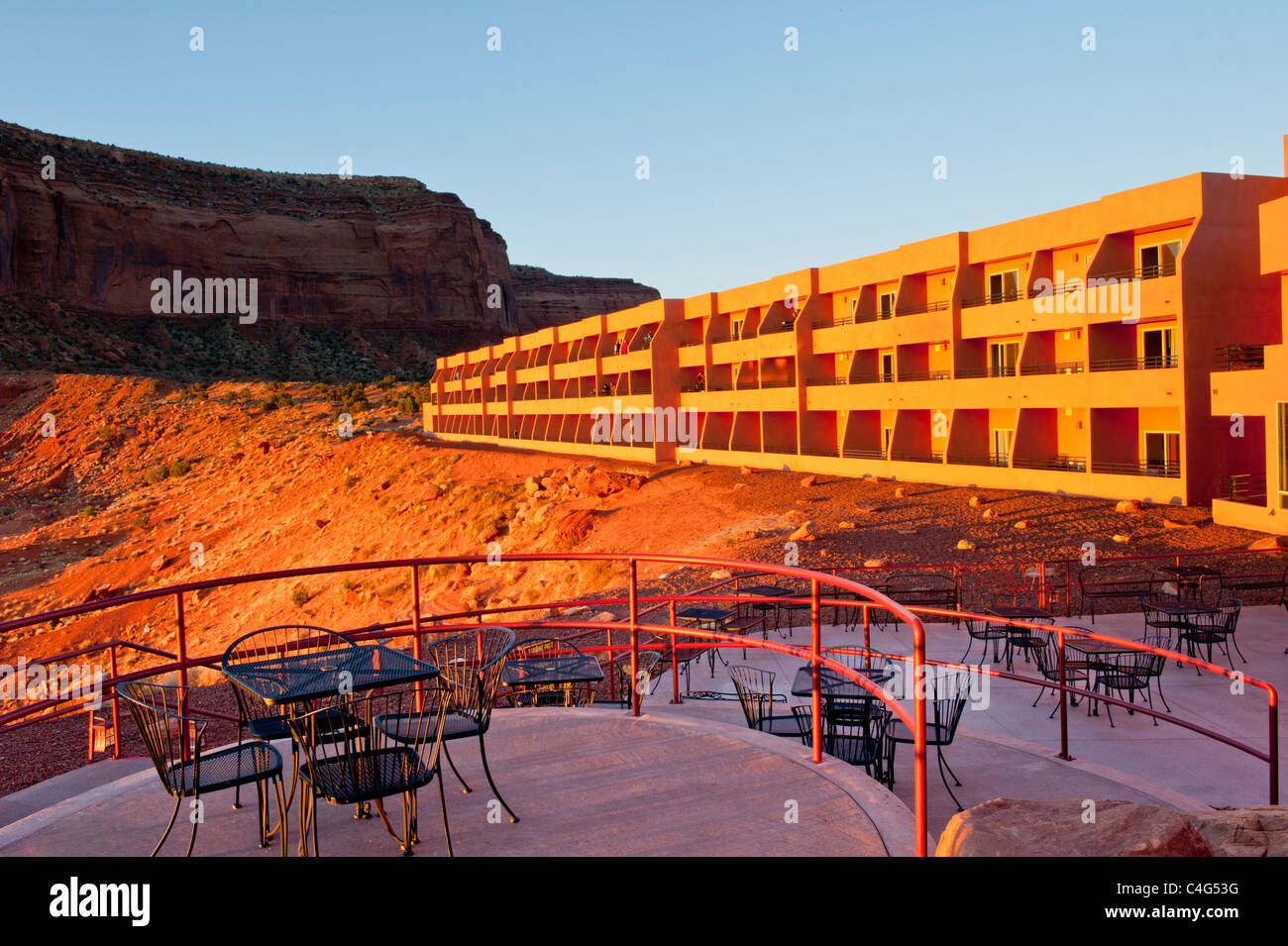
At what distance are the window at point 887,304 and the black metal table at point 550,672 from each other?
32.2 metres

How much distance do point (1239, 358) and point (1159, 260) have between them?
12.7 feet

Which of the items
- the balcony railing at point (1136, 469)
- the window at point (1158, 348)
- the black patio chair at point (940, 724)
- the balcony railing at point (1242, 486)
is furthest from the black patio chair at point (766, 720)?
the window at point (1158, 348)

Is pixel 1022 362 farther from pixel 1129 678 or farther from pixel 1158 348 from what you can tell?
pixel 1129 678

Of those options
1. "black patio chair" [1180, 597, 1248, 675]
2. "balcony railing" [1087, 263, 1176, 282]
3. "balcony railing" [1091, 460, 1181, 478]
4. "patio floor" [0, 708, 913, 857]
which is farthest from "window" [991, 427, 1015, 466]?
"patio floor" [0, 708, 913, 857]

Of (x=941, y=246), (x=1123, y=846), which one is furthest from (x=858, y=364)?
(x=1123, y=846)

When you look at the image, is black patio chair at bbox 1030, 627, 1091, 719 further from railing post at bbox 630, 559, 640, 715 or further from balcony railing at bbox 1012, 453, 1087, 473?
balcony railing at bbox 1012, 453, 1087, 473

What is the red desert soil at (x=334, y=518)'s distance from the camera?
952 inches

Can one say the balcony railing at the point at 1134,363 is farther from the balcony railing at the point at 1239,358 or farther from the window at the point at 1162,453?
the window at the point at 1162,453

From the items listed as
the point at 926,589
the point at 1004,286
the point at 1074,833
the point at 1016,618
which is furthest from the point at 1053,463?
the point at 1074,833

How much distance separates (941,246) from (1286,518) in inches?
645

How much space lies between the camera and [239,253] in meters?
107
